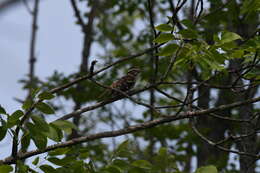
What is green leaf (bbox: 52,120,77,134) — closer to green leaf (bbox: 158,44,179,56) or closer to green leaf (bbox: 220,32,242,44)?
green leaf (bbox: 158,44,179,56)

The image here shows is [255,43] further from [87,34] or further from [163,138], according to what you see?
[87,34]

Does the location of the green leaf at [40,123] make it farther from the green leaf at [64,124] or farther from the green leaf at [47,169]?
the green leaf at [47,169]

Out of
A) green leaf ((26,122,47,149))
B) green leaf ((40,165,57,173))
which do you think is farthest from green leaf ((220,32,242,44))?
green leaf ((40,165,57,173))

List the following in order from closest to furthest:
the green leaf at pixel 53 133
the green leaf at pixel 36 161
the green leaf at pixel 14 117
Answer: the green leaf at pixel 14 117 < the green leaf at pixel 53 133 < the green leaf at pixel 36 161

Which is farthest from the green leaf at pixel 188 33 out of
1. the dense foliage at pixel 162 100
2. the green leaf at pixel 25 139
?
the green leaf at pixel 25 139

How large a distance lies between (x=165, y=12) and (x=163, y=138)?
13.1 feet

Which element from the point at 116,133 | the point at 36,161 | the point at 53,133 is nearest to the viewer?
the point at 53,133

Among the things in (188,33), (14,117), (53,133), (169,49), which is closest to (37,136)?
(53,133)

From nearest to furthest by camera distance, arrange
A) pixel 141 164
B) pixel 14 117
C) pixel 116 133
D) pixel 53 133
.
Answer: pixel 14 117 → pixel 53 133 → pixel 141 164 → pixel 116 133

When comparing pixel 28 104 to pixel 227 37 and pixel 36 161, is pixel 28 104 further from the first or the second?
pixel 227 37

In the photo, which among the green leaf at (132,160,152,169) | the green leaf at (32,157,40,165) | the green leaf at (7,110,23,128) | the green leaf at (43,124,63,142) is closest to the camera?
the green leaf at (7,110,23,128)

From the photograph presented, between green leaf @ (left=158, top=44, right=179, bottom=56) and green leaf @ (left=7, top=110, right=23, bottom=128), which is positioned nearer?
green leaf @ (left=7, top=110, right=23, bottom=128)

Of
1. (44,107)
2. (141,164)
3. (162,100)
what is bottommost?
(141,164)

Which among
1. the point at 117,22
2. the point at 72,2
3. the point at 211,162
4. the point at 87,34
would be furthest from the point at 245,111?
the point at 117,22
